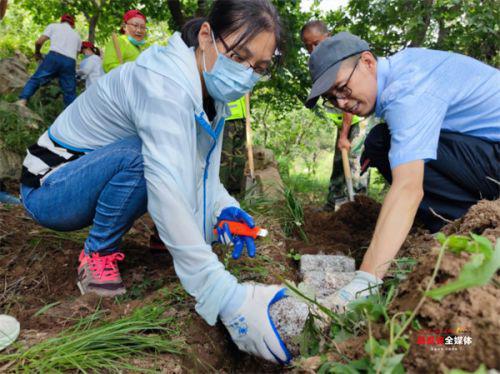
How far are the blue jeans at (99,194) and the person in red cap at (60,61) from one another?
180 inches

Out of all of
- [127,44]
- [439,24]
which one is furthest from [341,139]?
[127,44]

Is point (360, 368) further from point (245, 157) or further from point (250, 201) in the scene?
point (245, 157)

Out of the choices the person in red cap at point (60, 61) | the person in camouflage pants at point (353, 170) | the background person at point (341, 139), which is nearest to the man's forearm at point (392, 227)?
the background person at point (341, 139)

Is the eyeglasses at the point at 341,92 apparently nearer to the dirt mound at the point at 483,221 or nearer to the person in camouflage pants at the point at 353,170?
the dirt mound at the point at 483,221

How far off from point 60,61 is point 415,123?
18.4 feet

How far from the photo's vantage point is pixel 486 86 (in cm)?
203

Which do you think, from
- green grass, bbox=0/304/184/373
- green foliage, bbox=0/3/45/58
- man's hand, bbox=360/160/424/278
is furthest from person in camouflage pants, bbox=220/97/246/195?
green foliage, bbox=0/3/45/58

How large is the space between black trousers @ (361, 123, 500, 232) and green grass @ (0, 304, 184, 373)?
1.61 meters

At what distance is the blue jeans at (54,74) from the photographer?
575cm

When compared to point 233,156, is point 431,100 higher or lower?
higher

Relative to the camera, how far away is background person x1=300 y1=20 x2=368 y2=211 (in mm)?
3926

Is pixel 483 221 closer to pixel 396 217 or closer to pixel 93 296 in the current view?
pixel 396 217

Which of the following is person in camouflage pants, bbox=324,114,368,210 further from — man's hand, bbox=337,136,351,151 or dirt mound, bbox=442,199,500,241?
dirt mound, bbox=442,199,500,241

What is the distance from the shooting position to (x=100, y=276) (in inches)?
74.1
